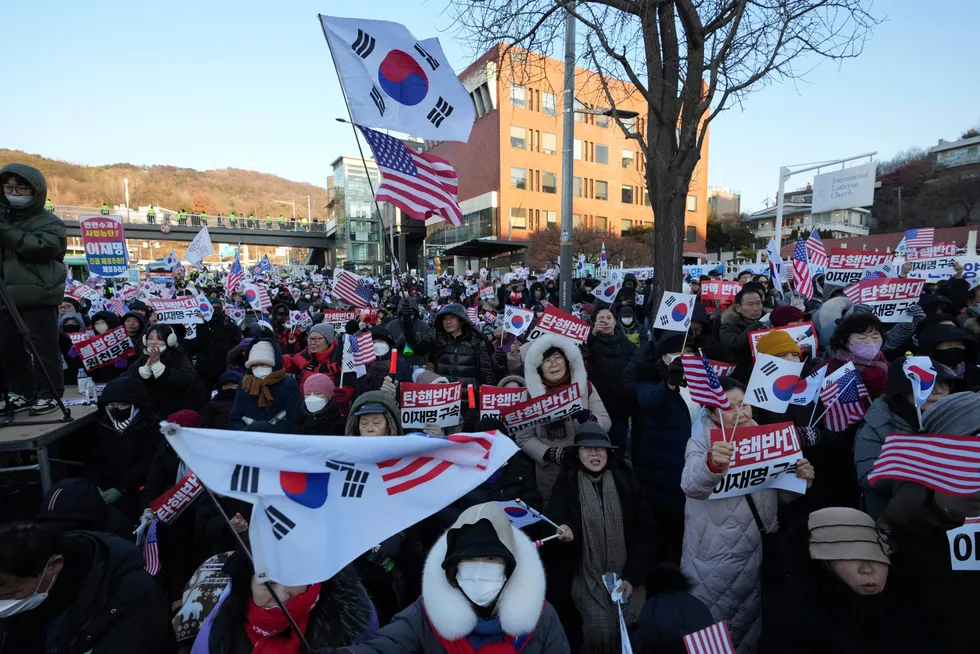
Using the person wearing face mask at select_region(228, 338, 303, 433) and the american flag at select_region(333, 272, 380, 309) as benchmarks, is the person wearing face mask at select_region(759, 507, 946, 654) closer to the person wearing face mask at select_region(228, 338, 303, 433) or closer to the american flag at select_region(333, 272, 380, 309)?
the person wearing face mask at select_region(228, 338, 303, 433)

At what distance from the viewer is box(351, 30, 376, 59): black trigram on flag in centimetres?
610

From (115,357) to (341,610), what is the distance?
18.3 ft

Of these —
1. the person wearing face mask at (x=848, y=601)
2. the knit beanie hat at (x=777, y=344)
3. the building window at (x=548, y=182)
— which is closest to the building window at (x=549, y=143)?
the building window at (x=548, y=182)

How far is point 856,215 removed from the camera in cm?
5988

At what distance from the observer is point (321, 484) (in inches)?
81.1

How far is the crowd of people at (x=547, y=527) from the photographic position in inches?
84.0

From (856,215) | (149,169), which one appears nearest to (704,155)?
(856,215)

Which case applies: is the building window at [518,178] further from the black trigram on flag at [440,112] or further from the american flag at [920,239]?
the black trigram on flag at [440,112]

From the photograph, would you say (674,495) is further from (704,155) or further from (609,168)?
(704,155)

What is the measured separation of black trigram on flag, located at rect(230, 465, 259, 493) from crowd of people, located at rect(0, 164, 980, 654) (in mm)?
149

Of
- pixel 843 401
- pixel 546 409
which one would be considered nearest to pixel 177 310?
pixel 546 409

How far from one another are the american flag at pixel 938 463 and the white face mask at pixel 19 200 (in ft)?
18.2

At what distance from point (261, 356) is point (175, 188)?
490 feet

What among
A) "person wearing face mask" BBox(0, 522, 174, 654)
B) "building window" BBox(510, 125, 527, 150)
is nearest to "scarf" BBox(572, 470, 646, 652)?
"person wearing face mask" BBox(0, 522, 174, 654)
